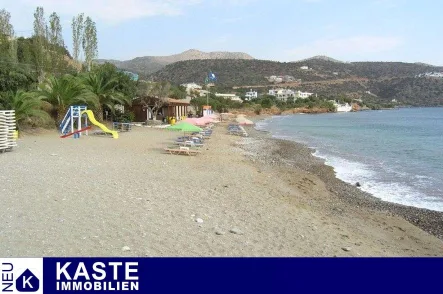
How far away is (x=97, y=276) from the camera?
3.92 m

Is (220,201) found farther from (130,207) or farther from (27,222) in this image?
(27,222)

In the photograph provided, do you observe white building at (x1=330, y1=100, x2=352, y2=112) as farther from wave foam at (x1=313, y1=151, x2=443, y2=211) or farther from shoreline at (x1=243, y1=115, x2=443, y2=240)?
shoreline at (x1=243, y1=115, x2=443, y2=240)

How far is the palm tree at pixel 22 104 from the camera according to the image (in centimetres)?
1981

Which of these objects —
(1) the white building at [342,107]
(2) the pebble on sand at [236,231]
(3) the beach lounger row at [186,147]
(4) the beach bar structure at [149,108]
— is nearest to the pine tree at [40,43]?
(4) the beach bar structure at [149,108]

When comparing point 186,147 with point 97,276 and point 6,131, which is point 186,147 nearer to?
point 6,131

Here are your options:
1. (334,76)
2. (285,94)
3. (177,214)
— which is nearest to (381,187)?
(177,214)

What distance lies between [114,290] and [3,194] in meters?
5.23

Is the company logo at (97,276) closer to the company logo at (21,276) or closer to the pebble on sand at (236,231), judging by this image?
the company logo at (21,276)

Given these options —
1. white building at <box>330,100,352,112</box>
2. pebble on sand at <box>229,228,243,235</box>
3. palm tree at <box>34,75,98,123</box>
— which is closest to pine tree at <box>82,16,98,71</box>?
palm tree at <box>34,75,98,123</box>

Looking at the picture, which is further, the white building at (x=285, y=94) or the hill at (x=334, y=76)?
the hill at (x=334, y=76)

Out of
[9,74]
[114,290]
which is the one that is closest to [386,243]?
[114,290]

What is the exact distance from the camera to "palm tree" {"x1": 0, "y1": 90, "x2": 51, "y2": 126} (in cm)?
1981

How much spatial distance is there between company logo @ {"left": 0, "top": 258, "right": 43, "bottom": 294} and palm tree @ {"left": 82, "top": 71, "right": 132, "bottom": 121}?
24.1 m

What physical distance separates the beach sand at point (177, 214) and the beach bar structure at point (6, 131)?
95cm
